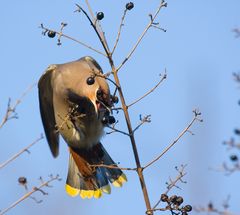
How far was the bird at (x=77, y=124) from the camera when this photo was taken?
5633 millimetres

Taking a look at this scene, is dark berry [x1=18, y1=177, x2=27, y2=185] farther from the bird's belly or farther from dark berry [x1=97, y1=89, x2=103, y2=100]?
the bird's belly

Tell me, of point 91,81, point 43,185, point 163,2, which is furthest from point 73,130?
point 43,185

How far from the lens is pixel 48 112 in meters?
6.31

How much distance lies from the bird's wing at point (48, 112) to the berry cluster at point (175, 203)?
3.35 meters

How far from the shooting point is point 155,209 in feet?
9.03

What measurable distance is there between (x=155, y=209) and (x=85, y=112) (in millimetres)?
2948

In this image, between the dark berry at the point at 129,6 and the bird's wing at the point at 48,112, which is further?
the bird's wing at the point at 48,112

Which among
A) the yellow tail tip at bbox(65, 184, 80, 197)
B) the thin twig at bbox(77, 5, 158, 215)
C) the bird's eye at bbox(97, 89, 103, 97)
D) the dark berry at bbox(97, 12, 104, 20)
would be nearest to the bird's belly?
the yellow tail tip at bbox(65, 184, 80, 197)

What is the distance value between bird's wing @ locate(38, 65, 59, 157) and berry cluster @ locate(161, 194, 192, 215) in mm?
3347

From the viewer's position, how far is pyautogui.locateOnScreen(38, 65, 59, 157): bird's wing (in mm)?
6227

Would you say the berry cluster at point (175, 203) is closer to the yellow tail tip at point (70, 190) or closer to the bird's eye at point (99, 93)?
the bird's eye at point (99, 93)

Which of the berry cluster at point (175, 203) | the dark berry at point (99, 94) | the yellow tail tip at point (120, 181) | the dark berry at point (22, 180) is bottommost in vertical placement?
the berry cluster at point (175, 203)

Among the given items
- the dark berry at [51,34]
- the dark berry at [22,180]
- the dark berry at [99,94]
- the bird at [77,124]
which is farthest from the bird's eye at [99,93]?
the dark berry at [22,180]

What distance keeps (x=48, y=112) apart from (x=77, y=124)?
507mm
